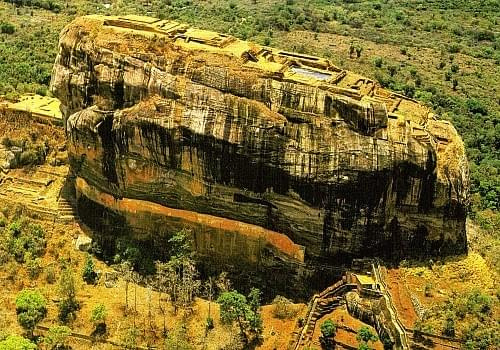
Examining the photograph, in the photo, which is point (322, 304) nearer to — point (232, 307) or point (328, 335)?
point (328, 335)

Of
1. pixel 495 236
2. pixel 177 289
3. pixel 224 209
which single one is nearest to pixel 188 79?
pixel 224 209

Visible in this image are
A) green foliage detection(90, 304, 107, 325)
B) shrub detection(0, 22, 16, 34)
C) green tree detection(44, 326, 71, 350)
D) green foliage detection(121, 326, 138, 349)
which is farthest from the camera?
shrub detection(0, 22, 16, 34)

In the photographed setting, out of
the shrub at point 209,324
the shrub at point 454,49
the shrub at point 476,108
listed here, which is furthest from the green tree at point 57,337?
the shrub at point 454,49

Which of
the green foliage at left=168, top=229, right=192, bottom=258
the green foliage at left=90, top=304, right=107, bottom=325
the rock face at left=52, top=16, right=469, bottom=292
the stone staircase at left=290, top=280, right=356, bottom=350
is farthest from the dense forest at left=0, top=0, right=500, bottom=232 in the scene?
the green foliage at left=90, top=304, right=107, bottom=325

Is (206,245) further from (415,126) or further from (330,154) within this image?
(415,126)

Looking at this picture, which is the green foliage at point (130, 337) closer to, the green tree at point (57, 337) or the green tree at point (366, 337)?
the green tree at point (57, 337)

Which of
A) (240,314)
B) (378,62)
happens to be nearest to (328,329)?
(240,314)

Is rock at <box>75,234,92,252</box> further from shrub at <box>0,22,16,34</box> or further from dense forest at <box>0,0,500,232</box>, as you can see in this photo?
shrub at <box>0,22,16,34</box>
